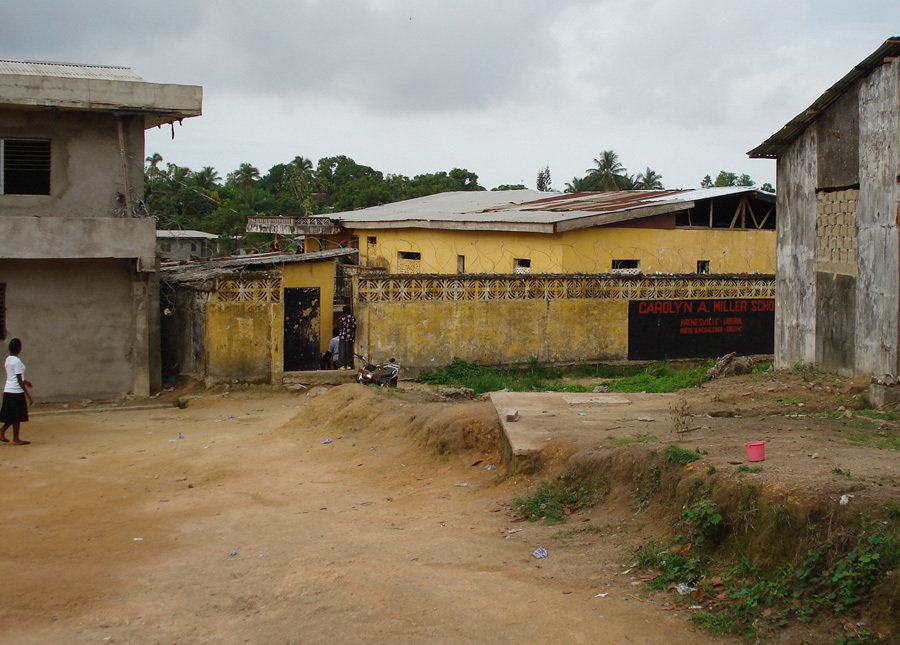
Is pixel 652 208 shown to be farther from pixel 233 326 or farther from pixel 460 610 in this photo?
pixel 460 610

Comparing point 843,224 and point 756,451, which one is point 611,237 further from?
point 756,451

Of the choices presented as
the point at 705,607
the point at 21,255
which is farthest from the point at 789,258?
the point at 21,255

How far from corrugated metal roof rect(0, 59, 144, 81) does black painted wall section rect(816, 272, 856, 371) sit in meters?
11.7

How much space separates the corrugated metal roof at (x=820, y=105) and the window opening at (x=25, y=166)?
1151cm

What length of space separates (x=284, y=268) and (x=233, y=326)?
167 cm

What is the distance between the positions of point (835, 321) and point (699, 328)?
6.60 m

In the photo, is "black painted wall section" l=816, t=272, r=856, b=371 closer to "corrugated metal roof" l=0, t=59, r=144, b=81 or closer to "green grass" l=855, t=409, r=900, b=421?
"green grass" l=855, t=409, r=900, b=421

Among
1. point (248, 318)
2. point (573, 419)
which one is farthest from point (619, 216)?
point (573, 419)

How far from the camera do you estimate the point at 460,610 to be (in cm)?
508

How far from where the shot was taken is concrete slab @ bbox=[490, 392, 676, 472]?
8.06 metres

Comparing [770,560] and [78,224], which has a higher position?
[78,224]

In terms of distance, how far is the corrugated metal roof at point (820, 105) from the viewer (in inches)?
397

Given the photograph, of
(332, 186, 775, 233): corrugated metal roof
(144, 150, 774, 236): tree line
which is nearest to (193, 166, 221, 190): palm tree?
(144, 150, 774, 236): tree line

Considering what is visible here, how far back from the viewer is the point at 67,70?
15406 mm
